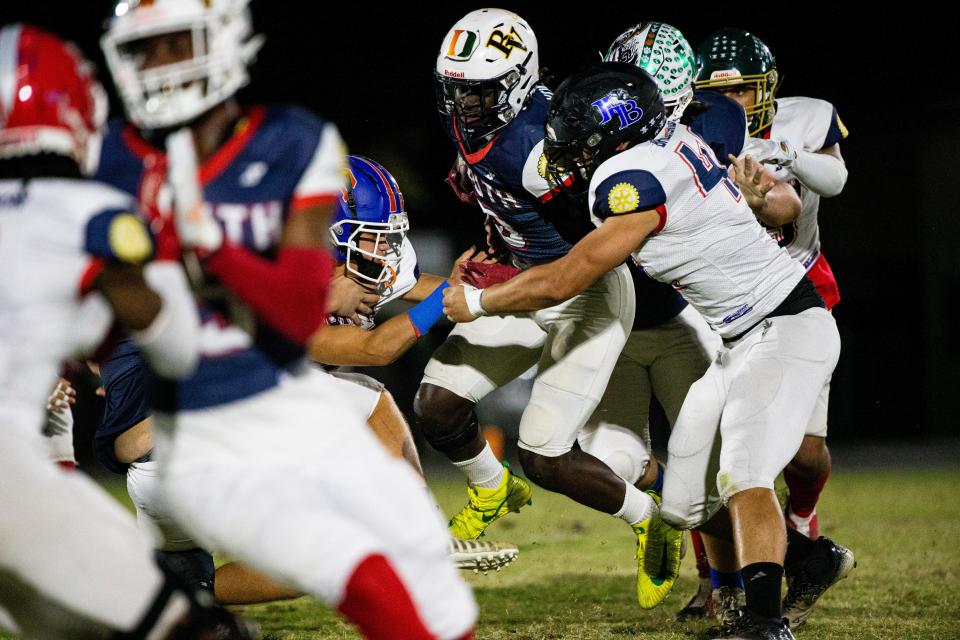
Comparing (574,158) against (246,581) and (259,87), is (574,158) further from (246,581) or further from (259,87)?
(259,87)

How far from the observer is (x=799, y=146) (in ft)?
16.5

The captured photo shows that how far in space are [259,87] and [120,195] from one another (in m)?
10.5

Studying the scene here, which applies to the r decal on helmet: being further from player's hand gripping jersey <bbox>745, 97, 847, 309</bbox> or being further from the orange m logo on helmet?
player's hand gripping jersey <bbox>745, 97, 847, 309</bbox>

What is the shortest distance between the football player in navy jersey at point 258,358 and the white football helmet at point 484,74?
216 centimetres

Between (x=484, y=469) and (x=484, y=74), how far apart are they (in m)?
1.62

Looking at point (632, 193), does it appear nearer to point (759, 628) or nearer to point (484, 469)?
point (759, 628)

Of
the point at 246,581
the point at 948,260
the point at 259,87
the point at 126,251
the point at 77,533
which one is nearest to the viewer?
the point at 126,251

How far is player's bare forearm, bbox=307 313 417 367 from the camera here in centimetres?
395

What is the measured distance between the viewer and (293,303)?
7.83ft

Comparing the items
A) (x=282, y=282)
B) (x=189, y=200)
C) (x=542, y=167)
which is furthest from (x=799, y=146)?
(x=189, y=200)

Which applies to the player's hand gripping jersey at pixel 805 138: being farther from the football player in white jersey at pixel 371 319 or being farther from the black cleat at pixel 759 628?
the black cleat at pixel 759 628

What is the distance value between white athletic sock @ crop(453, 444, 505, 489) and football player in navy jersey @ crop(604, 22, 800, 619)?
0.46 m

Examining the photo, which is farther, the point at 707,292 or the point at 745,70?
the point at 745,70

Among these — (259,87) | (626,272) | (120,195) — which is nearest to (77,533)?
(120,195)
